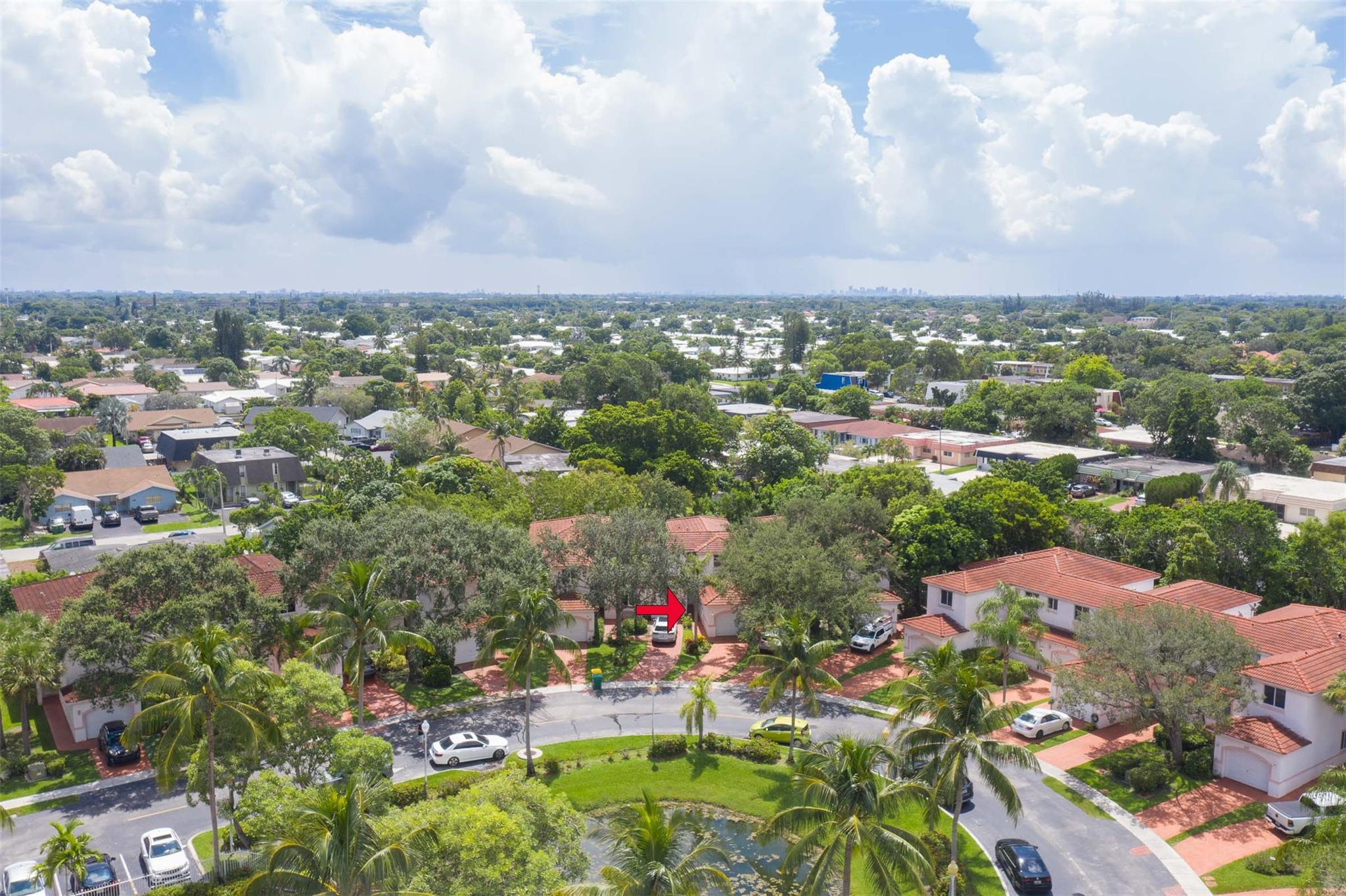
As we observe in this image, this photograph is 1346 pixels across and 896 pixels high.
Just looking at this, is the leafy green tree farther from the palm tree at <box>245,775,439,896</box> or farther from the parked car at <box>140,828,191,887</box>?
the parked car at <box>140,828,191,887</box>

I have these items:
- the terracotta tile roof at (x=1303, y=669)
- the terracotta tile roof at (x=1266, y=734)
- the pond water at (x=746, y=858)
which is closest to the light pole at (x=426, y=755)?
the pond water at (x=746, y=858)

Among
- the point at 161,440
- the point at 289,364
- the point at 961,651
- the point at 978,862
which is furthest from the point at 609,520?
the point at 289,364

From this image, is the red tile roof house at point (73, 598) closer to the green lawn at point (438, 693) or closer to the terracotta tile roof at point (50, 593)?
the terracotta tile roof at point (50, 593)

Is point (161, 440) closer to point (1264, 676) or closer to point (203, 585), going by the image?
point (203, 585)

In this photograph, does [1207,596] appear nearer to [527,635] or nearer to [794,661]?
[794,661]

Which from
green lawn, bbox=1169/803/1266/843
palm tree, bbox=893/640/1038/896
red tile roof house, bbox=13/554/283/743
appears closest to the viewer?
palm tree, bbox=893/640/1038/896

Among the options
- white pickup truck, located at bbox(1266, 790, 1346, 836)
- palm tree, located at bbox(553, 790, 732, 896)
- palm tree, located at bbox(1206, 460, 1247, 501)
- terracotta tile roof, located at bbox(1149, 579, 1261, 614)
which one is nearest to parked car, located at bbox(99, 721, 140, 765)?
palm tree, located at bbox(553, 790, 732, 896)
